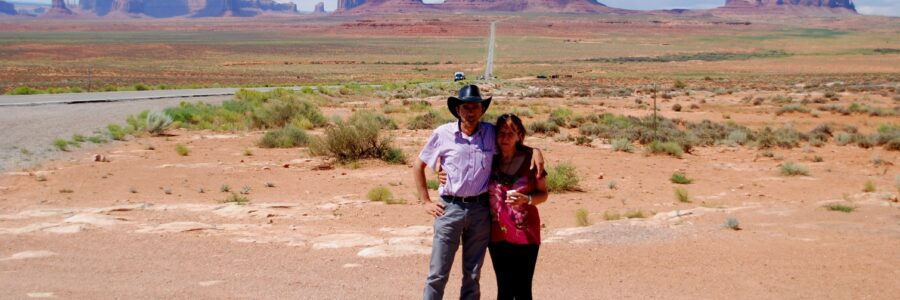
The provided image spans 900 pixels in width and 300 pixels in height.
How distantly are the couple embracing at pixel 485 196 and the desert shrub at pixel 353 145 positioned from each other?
11.9m

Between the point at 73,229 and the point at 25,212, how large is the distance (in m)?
1.70

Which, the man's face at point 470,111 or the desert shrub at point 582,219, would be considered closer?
the man's face at point 470,111

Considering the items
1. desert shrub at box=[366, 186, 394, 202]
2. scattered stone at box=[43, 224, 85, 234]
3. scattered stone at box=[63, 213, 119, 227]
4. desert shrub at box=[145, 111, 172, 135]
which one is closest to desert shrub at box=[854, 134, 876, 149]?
desert shrub at box=[366, 186, 394, 202]

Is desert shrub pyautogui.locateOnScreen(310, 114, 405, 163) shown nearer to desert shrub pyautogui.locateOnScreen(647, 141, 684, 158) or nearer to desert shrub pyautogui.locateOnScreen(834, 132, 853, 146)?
desert shrub pyautogui.locateOnScreen(647, 141, 684, 158)

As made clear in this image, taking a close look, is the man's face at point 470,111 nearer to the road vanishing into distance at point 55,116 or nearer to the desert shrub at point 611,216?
the desert shrub at point 611,216

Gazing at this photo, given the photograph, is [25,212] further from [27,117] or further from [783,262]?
[27,117]

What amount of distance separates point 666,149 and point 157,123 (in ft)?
40.3

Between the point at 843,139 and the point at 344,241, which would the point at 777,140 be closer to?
the point at 843,139

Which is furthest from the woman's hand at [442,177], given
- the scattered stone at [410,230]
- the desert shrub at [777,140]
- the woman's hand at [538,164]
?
the desert shrub at [777,140]

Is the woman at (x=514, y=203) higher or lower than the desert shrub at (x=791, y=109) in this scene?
higher

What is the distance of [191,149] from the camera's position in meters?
18.9

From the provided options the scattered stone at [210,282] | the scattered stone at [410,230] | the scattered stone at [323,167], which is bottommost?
the scattered stone at [323,167]

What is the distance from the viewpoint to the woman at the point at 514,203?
4930 millimetres

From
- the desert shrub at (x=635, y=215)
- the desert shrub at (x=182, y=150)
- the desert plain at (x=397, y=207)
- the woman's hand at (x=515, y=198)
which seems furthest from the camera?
the desert shrub at (x=182, y=150)
